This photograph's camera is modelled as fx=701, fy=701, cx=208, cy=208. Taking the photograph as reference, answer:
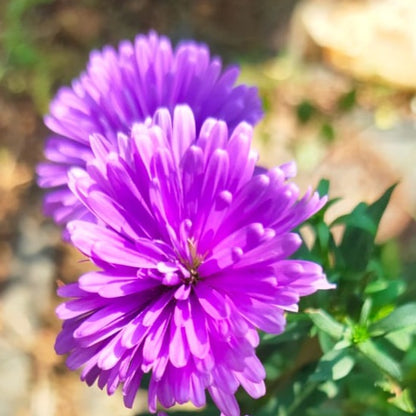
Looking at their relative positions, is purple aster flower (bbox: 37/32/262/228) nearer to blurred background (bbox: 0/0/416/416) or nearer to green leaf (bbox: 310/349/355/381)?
green leaf (bbox: 310/349/355/381)

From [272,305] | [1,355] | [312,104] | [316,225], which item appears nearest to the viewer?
[272,305]

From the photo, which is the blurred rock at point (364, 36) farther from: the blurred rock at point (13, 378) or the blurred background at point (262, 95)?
the blurred rock at point (13, 378)

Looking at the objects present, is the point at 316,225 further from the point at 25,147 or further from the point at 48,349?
the point at 25,147

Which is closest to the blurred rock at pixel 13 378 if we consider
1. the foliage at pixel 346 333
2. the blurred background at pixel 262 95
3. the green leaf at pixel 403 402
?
the blurred background at pixel 262 95

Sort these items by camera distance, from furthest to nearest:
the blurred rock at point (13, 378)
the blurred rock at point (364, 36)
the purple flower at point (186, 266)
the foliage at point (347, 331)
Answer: the blurred rock at point (364, 36), the blurred rock at point (13, 378), the foliage at point (347, 331), the purple flower at point (186, 266)

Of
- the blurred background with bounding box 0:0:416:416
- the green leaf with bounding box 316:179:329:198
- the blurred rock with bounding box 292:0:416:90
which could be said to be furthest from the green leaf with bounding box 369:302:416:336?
the blurred rock with bounding box 292:0:416:90

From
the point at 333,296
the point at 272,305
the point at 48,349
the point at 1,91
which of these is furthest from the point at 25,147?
the point at 272,305
